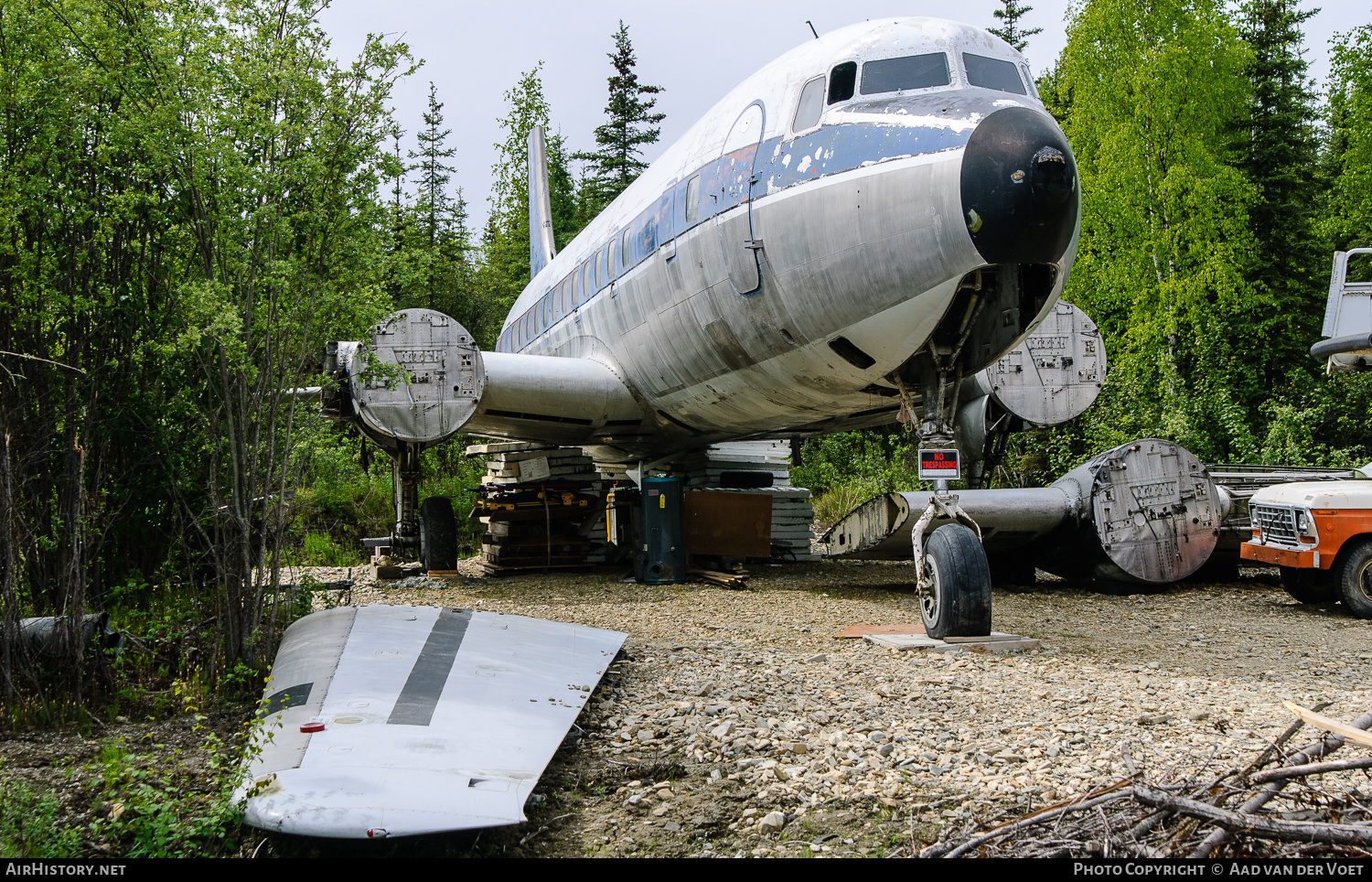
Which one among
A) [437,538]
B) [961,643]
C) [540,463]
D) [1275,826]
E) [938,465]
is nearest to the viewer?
[1275,826]

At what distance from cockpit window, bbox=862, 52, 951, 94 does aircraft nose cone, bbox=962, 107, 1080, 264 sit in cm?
105

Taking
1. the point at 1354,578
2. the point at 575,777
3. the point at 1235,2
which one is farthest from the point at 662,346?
the point at 1235,2

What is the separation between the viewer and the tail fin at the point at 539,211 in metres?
19.7

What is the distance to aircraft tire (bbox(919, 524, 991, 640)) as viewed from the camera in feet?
21.7

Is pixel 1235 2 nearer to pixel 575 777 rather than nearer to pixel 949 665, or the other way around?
pixel 949 665


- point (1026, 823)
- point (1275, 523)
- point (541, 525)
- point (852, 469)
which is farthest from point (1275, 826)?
point (852, 469)

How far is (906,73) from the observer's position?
7.16 m

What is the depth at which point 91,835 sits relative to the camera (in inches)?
132

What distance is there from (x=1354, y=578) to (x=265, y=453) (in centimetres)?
915

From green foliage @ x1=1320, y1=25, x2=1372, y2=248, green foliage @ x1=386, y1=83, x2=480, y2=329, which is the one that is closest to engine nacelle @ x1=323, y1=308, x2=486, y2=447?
green foliage @ x1=386, y1=83, x2=480, y2=329

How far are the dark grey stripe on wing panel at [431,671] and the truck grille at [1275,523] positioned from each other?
24.8 feet

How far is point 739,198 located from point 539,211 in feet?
43.6

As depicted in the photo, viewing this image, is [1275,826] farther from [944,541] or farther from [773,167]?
[773,167]

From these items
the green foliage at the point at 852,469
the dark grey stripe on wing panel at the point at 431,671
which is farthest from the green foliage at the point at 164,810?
the green foliage at the point at 852,469
